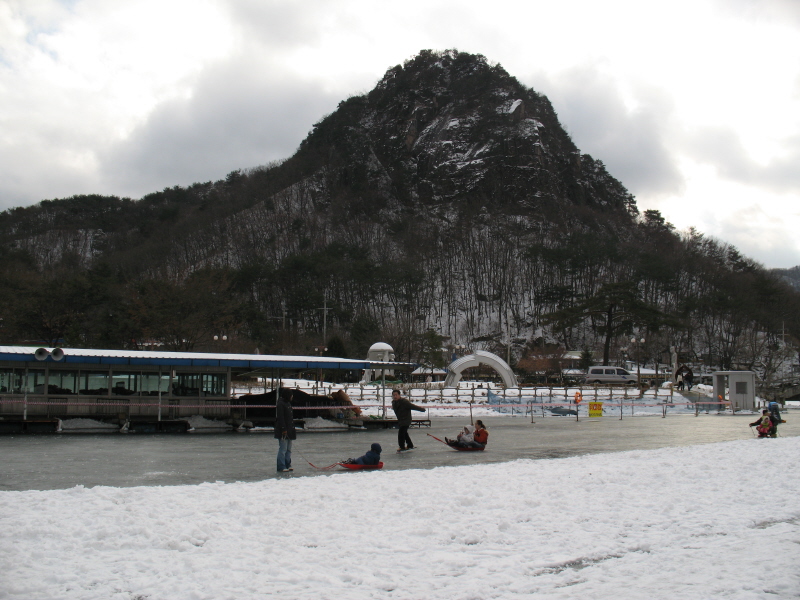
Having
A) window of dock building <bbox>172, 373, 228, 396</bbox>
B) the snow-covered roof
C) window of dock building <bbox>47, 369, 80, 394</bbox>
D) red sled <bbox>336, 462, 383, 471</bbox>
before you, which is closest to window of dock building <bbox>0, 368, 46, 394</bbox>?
window of dock building <bbox>47, 369, 80, 394</bbox>

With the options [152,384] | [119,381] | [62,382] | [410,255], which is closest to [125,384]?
[119,381]

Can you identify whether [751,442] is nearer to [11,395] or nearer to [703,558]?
[703,558]

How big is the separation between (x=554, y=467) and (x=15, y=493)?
9.21m

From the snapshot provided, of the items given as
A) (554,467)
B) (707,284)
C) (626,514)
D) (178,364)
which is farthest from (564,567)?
(707,284)

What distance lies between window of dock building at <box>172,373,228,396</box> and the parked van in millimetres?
38252

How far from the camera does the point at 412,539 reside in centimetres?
774

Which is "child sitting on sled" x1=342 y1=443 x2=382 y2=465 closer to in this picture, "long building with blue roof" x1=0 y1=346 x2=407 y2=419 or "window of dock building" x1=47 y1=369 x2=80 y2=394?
"long building with blue roof" x1=0 y1=346 x2=407 y2=419

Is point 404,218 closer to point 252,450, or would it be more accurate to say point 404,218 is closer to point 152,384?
point 152,384

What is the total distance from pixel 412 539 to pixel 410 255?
10402 centimetres

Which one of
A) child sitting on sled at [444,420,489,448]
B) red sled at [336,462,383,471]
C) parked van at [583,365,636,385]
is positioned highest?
parked van at [583,365,636,385]

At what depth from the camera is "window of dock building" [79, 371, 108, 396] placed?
935 inches

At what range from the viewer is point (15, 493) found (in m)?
9.42

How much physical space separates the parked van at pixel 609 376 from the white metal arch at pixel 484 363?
12.6 m

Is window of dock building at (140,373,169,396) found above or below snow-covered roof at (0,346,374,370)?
below
